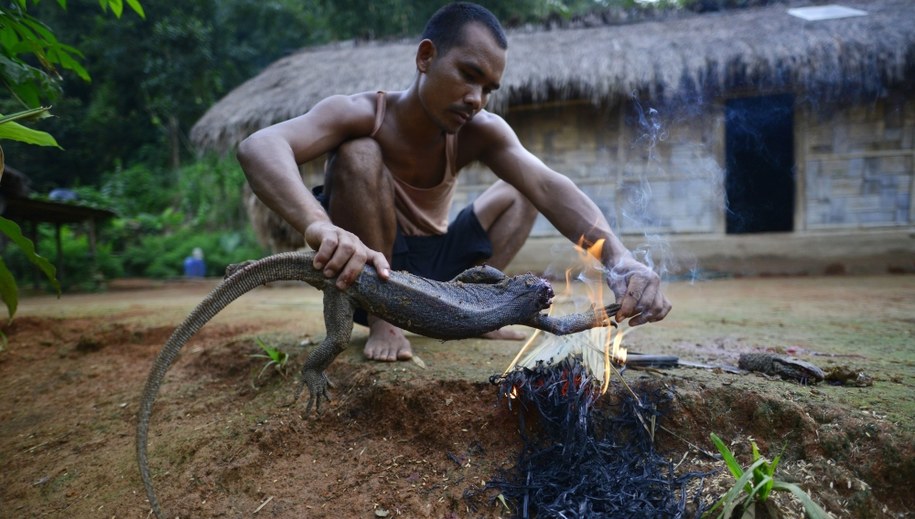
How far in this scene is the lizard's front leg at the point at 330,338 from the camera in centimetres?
210

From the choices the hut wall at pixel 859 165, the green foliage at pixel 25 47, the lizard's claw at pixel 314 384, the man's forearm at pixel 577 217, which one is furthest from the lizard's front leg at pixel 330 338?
the hut wall at pixel 859 165

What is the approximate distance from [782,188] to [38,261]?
13692mm

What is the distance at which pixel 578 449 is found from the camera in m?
2.06

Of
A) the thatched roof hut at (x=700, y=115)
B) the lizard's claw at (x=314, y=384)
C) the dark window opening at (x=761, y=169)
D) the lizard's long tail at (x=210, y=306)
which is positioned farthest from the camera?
the dark window opening at (x=761, y=169)

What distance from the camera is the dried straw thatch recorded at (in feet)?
25.3

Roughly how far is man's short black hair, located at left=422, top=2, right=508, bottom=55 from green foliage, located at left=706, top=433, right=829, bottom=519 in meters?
1.97

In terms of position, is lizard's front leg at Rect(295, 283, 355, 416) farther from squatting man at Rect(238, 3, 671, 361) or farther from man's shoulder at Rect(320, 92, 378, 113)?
man's shoulder at Rect(320, 92, 378, 113)

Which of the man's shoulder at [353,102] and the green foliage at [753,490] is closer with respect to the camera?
the green foliage at [753,490]

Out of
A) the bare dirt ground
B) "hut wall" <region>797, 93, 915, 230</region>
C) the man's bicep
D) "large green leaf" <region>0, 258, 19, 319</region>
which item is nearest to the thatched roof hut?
"hut wall" <region>797, 93, 915, 230</region>

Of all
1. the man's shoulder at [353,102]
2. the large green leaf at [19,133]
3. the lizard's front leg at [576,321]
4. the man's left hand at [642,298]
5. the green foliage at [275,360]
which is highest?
the man's shoulder at [353,102]

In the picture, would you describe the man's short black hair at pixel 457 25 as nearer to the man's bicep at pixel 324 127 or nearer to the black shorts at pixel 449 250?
the man's bicep at pixel 324 127

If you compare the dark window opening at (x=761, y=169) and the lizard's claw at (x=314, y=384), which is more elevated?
the dark window opening at (x=761, y=169)

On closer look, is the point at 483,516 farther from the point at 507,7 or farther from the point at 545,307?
the point at 507,7

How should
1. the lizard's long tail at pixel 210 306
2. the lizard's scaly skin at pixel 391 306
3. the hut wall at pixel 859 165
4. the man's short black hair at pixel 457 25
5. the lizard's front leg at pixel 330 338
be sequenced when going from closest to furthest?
the lizard's long tail at pixel 210 306, the lizard's scaly skin at pixel 391 306, the lizard's front leg at pixel 330 338, the man's short black hair at pixel 457 25, the hut wall at pixel 859 165
